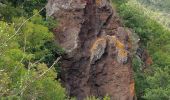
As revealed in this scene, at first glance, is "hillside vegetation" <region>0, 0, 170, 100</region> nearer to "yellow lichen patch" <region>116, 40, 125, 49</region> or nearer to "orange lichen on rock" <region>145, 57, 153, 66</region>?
"orange lichen on rock" <region>145, 57, 153, 66</region>

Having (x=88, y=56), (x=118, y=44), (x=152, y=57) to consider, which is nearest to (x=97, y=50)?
(x=88, y=56)

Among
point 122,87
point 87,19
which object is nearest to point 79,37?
point 87,19

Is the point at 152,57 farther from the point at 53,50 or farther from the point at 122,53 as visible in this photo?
the point at 53,50

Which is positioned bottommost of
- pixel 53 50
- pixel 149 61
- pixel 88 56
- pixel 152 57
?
pixel 152 57

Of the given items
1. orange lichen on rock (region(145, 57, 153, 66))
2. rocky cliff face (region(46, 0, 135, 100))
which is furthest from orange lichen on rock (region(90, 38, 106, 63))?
orange lichen on rock (region(145, 57, 153, 66))

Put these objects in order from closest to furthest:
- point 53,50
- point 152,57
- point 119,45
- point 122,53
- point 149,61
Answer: point 53,50 < point 122,53 < point 119,45 < point 149,61 < point 152,57

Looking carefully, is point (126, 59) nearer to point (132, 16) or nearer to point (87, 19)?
point (87, 19)

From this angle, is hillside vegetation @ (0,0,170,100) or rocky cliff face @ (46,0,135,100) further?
rocky cliff face @ (46,0,135,100)

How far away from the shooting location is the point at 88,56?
35031 millimetres

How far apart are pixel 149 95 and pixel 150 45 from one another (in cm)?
1459

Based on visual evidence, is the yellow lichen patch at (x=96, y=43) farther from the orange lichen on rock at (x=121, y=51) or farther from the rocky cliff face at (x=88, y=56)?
the orange lichen on rock at (x=121, y=51)

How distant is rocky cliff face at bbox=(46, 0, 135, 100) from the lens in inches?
1350

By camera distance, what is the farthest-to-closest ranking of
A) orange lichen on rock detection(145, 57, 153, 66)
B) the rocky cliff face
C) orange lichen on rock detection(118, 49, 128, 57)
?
1. orange lichen on rock detection(145, 57, 153, 66)
2. orange lichen on rock detection(118, 49, 128, 57)
3. the rocky cliff face

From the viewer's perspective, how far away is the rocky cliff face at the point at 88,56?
3428 cm
